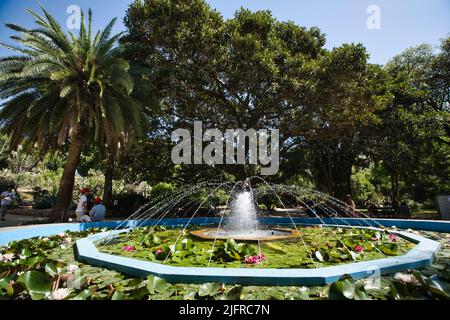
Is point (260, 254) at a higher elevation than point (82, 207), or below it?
below

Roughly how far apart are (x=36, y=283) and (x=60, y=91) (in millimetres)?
10707

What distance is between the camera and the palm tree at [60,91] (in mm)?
11398

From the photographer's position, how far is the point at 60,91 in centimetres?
1163

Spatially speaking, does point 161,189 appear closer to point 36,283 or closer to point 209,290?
point 36,283

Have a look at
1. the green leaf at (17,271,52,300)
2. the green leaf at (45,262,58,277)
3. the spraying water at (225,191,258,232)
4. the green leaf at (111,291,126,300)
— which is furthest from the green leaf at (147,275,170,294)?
the spraying water at (225,191,258,232)

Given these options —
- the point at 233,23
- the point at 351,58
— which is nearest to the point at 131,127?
the point at 233,23

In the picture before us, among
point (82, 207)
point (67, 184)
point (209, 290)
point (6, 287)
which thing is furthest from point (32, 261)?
point (67, 184)

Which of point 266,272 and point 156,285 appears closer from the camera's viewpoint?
point 156,285

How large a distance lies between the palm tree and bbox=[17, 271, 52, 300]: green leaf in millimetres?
9063

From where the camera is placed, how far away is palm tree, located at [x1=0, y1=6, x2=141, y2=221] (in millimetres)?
11398

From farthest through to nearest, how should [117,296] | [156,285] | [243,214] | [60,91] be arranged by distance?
1. [60,91]
2. [243,214]
3. [156,285]
4. [117,296]

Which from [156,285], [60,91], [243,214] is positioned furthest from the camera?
[60,91]

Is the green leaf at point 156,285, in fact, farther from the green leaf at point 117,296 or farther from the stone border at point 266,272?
the green leaf at point 117,296

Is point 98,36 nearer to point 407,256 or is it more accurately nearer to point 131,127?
point 131,127
